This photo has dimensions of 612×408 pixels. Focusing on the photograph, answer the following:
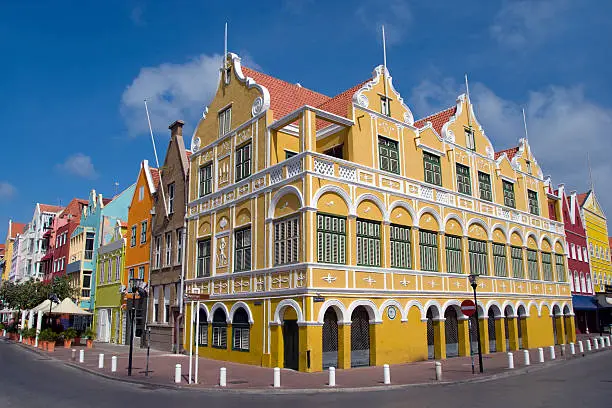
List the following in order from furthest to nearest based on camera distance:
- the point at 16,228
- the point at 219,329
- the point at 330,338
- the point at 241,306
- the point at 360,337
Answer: the point at 16,228 → the point at 219,329 → the point at 241,306 → the point at 360,337 → the point at 330,338

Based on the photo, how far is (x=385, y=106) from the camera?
81.8 ft

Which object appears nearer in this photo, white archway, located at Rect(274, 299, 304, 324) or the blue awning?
white archway, located at Rect(274, 299, 304, 324)

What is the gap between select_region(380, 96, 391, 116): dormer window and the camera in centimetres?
2473

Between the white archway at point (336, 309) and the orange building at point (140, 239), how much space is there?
1856 cm

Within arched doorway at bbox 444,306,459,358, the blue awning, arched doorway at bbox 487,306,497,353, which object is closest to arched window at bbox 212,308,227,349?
arched doorway at bbox 444,306,459,358

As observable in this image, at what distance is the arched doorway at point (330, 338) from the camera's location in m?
21.0

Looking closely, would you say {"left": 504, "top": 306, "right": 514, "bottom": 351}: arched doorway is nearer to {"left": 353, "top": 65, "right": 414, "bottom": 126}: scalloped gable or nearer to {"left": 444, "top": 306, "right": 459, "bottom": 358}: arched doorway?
{"left": 444, "top": 306, "right": 459, "bottom": 358}: arched doorway

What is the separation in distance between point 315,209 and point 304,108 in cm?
444

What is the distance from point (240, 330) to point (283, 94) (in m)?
12.7

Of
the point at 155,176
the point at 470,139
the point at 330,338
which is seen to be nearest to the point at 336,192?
the point at 330,338

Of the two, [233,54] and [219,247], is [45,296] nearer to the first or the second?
[219,247]

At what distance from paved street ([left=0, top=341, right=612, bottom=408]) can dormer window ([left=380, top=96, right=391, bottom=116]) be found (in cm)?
1332

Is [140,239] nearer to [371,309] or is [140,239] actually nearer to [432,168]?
[371,309]

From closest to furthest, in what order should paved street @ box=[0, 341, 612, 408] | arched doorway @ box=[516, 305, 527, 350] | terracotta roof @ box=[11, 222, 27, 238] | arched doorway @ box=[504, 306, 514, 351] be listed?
paved street @ box=[0, 341, 612, 408]
arched doorway @ box=[504, 306, 514, 351]
arched doorway @ box=[516, 305, 527, 350]
terracotta roof @ box=[11, 222, 27, 238]
